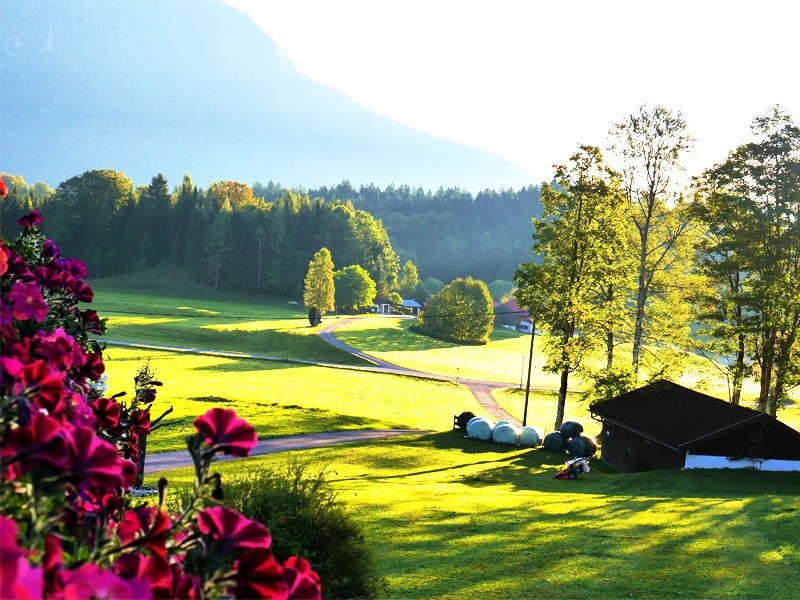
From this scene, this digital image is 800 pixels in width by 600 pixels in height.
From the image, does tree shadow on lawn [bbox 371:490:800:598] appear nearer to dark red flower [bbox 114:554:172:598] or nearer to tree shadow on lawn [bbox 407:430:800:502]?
tree shadow on lawn [bbox 407:430:800:502]

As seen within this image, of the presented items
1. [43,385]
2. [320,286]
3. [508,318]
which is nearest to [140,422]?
[43,385]

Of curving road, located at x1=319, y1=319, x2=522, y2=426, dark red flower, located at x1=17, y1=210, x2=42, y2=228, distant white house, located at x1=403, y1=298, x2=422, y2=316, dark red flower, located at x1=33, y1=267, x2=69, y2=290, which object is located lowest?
curving road, located at x1=319, y1=319, x2=522, y2=426

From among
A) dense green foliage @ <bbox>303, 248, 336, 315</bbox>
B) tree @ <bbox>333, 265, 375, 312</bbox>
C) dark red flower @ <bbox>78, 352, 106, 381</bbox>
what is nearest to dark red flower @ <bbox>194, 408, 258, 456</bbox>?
dark red flower @ <bbox>78, 352, 106, 381</bbox>

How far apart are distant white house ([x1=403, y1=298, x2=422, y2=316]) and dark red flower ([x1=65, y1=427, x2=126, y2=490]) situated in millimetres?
148548

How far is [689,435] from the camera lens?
3406 centimetres

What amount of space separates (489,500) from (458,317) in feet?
270

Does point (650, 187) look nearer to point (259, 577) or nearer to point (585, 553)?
point (585, 553)

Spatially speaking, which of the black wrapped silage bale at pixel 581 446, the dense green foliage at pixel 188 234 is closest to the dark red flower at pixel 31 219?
the black wrapped silage bale at pixel 581 446

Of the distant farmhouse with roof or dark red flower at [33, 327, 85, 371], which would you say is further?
the distant farmhouse with roof

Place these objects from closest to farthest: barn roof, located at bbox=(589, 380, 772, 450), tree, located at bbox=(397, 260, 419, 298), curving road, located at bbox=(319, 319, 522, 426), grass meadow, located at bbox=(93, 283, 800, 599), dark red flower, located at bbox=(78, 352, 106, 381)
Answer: dark red flower, located at bbox=(78, 352, 106, 381)
grass meadow, located at bbox=(93, 283, 800, 599)
barn roof, located at bbox=(589, 380, 772, 450)
curving road, located at bbox=(319, 319, 522, 426)
tree, located at bbox=(397, 260, 419, 298)

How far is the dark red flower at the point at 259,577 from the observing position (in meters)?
2.60

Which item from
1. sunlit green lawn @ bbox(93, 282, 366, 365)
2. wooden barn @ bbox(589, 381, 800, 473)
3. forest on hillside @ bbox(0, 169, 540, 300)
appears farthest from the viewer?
forest on hillside @ bbox(0, 169, 540, 300)

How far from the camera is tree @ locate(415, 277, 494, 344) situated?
109 metres

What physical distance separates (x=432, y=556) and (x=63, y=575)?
16.6 meters
